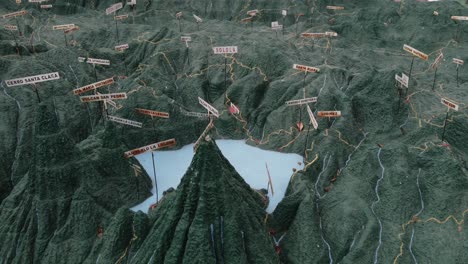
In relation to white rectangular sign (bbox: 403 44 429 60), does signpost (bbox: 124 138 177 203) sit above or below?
below

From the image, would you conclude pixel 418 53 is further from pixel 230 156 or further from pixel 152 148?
pixel 152 148

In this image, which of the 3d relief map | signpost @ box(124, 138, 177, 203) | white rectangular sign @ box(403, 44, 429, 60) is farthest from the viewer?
white rectangular sign @ box(403, 44, 429, 60)

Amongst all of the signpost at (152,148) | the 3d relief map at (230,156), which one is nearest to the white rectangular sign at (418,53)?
the 3d relief map at (230,156)

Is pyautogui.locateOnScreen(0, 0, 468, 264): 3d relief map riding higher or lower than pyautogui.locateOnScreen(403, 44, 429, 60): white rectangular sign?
lower

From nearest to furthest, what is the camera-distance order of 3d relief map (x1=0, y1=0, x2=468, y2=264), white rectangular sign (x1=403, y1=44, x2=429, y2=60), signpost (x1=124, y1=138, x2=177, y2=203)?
3d relief map (x1=0, y1=0, x2=468, y2=264)
signpost (x1=124, y1=138, x2=177, y2=203)
white rectangular sign (x1=403, y1=44, x2=429, y2=60)

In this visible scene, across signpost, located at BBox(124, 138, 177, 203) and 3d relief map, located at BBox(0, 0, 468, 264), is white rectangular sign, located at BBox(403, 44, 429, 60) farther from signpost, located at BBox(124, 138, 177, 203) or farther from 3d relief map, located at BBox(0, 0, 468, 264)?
signpost, located at BBox(124, 138, 177, 203)

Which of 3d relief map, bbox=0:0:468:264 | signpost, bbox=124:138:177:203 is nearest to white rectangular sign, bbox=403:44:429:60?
3d relief map, bbox=0:0:468:264

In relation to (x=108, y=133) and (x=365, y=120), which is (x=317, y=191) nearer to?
(x=365, y=120)

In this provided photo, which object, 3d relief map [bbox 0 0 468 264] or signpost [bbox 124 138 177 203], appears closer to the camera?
3d relief map [bbox 0 0 468 264]

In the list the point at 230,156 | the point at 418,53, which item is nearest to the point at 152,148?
the point at 230,156
